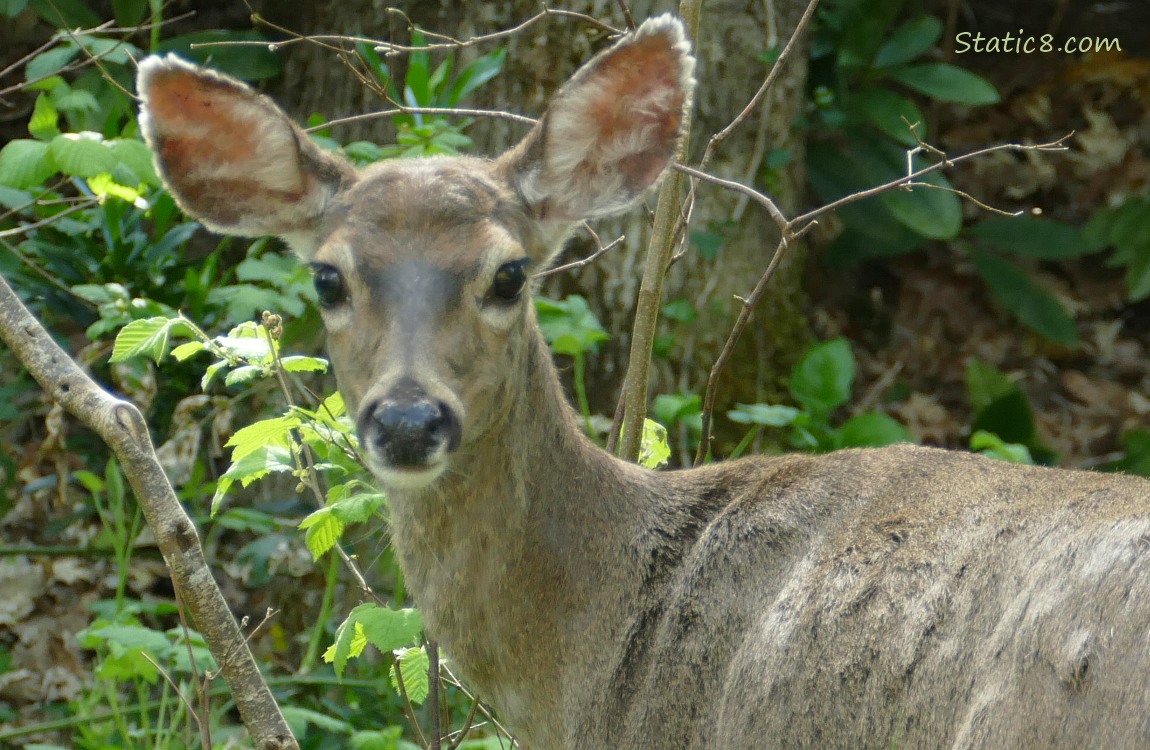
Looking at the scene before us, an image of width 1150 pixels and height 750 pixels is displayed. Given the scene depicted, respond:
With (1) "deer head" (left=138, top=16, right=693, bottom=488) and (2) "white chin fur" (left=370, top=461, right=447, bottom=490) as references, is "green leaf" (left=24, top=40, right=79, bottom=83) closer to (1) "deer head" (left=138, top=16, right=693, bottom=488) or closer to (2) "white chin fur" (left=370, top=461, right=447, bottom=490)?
(1) "deer head" (left=138, top=16, right=693, bottom=488)

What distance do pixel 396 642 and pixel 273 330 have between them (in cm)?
92

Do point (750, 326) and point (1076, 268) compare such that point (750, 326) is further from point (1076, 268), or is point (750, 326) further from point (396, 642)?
point (396, 642)

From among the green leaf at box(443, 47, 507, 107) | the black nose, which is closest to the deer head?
the black nose

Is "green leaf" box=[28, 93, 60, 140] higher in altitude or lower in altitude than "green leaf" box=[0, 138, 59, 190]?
higher

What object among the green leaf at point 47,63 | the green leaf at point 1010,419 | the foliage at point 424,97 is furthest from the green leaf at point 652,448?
the green leaf at point 1010,419

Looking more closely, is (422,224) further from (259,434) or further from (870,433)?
(870,433)

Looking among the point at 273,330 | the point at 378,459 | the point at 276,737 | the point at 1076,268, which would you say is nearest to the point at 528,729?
the point at 276,737

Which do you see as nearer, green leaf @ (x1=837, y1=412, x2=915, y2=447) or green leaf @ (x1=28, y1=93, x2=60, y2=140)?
green leaf @ (x1=28, y1=93, x2=60, y2=140)

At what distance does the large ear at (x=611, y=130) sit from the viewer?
11.5ft

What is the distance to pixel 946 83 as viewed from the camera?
8281mm

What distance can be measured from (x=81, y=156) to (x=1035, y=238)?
641 cm

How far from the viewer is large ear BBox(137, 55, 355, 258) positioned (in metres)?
3.49

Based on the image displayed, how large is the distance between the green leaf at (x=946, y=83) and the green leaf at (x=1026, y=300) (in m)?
1.24

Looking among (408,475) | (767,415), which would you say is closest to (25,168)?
(408,475)
